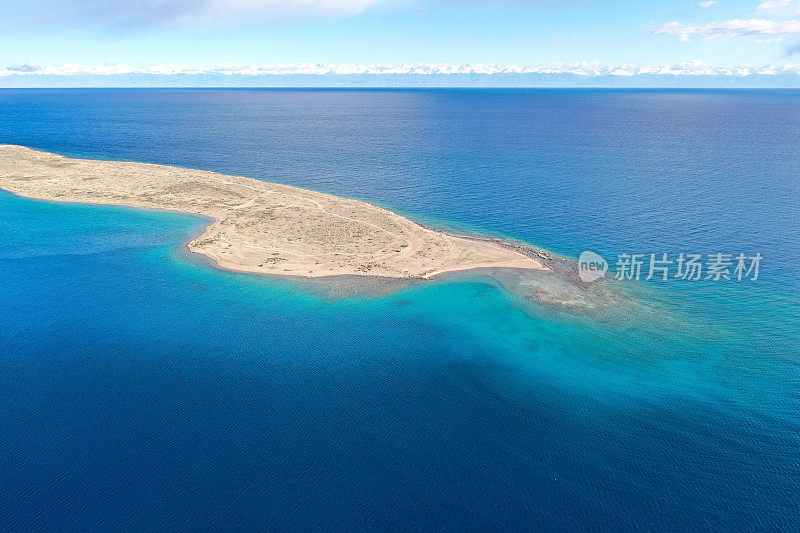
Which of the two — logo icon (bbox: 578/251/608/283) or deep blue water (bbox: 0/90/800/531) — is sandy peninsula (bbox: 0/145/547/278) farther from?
deep blue water (bbox: 0/90/800/531)

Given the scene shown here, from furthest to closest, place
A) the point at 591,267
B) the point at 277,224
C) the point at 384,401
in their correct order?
the point at 277,224, the point at 591,267, the point at 384,401

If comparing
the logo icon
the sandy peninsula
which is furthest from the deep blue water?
the sandy peninsula

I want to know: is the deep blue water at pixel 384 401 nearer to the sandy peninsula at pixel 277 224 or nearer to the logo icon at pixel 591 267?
the logo icon at pixel 591 267

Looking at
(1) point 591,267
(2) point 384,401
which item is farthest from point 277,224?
(1) point 591,267

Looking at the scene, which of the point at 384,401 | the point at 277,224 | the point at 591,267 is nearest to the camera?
the point at 384,401

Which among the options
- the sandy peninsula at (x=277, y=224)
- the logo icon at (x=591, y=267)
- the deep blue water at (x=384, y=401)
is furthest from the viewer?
the sandy peninsula at (x=277, y=224)

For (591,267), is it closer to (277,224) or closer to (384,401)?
(384,401)

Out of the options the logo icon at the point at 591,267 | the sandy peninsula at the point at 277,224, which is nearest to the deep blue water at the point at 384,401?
the logo icon at the point at 591,267
